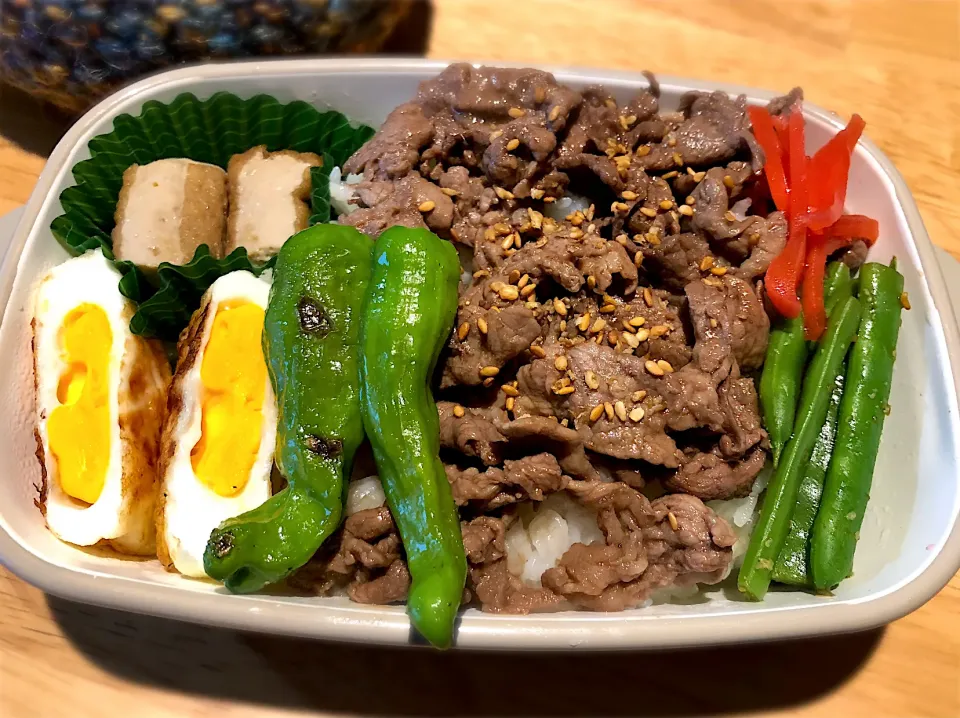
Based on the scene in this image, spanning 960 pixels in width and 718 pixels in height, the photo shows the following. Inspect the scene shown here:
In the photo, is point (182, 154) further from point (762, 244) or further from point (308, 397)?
point (762, 244)

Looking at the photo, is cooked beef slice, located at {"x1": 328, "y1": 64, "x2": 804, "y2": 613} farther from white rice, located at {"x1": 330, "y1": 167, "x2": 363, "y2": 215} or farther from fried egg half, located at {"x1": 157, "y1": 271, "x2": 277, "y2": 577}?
A: fried egg half, located at {"x1": 157, "y1": 271, "x2": 277, "y2": 577}

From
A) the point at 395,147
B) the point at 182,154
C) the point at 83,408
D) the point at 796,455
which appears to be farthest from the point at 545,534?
the point at 182,154

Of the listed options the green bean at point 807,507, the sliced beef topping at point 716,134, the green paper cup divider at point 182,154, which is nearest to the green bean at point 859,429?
the green bean at point 807,507

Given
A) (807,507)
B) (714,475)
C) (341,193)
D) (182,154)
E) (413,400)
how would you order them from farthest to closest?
(182,154) → (341,193) → (807,507) → (714,475) → (413,400)

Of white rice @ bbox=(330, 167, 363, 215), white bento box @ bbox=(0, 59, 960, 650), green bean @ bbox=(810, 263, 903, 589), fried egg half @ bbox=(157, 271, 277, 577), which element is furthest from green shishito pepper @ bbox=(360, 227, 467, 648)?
green bean @ bbox=(810, 263, 903, 589)

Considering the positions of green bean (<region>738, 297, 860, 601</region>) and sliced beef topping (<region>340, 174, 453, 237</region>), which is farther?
sliced beef topping (<region>340, 174, 453, 237</region>)

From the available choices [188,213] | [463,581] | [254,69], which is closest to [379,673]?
[463,581]

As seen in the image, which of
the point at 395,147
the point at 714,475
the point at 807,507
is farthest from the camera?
the point at 395,147
